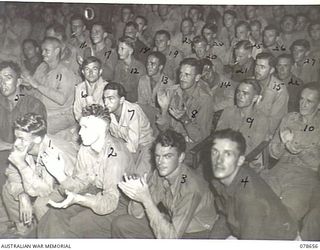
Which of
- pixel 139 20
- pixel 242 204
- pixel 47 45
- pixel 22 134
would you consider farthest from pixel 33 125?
pixel 242 204

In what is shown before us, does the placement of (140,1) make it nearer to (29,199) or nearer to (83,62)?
(83,62)

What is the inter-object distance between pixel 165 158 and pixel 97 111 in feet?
0.42

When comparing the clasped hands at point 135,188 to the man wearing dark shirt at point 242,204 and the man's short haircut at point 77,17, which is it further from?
the man's short haircut at point 77,17

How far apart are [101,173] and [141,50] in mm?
204

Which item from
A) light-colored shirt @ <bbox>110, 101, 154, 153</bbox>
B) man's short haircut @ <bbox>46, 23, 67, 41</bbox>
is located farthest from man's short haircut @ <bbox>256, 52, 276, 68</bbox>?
man's short haircut @ <bbox>46, 23, 67, 41</bbox>

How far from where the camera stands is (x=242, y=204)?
0.72 m

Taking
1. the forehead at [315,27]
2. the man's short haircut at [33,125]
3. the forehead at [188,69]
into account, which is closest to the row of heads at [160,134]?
the man's short haircut at [33,125]

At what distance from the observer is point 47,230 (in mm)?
721

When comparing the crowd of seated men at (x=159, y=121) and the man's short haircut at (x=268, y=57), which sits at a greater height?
the man's short haircut at (x=268, y=57)

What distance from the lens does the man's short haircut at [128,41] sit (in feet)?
2.43

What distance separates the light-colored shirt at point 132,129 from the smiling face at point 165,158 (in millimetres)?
26

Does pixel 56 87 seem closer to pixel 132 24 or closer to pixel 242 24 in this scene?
pixel 132 24

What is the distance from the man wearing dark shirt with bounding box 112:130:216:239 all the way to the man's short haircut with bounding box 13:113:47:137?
15 centimetres

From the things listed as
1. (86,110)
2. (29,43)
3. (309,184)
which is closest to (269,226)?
(309,184)
